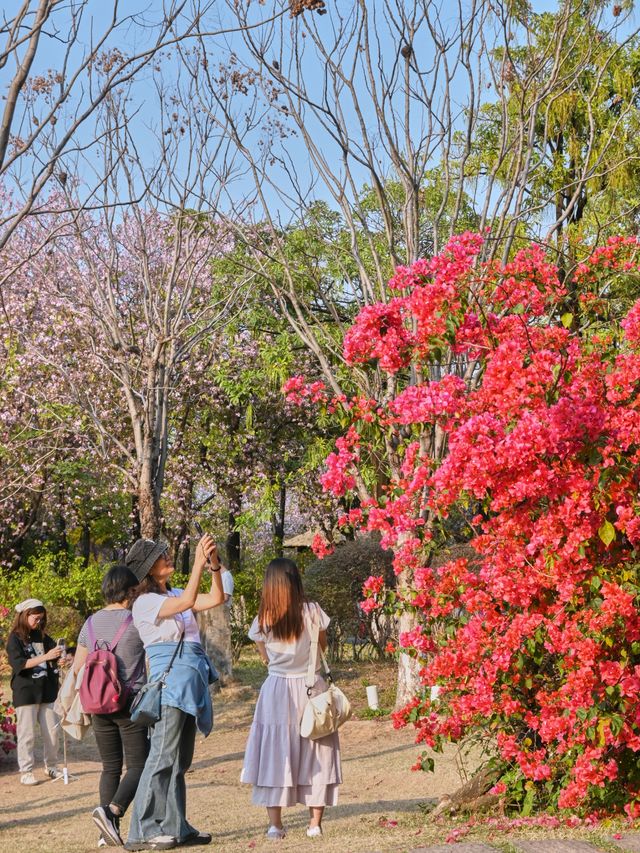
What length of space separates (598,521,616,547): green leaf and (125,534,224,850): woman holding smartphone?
6.50ft

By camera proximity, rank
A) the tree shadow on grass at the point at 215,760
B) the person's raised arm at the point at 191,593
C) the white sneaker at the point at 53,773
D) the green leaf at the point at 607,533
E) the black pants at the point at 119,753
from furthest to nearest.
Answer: the tree shadow on grass at the point at 215,760, the white sneaker at the point at 53,773, the black pants at the point at 119,753, the person's raised arm at the point at 191,593, the green leaf at the point at 607,533

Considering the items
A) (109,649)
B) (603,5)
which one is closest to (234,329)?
(603,5)

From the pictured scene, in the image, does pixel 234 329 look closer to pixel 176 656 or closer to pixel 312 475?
pixel 312 475

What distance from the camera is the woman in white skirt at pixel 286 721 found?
18.9ft

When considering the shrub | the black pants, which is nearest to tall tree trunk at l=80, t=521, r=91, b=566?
the shrub

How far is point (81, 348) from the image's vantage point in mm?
19594

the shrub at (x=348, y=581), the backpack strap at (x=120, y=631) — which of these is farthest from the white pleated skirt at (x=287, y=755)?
the shrub at (x=348, y=581)

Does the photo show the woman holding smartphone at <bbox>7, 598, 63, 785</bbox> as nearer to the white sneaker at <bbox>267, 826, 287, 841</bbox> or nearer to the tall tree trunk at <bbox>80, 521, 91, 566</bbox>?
the white sneaker at <bbox>267, 826, 287, 841</bbox>

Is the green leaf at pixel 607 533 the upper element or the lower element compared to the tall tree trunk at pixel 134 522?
lower

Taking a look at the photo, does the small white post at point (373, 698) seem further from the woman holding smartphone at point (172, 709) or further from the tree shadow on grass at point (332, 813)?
the woman holding smartphone at point (172, 709)

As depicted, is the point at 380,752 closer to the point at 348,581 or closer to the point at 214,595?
the point at 214,595

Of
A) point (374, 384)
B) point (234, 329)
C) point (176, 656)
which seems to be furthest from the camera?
point (234, 329)

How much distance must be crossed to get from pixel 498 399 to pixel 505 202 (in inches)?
224

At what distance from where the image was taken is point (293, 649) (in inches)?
228
